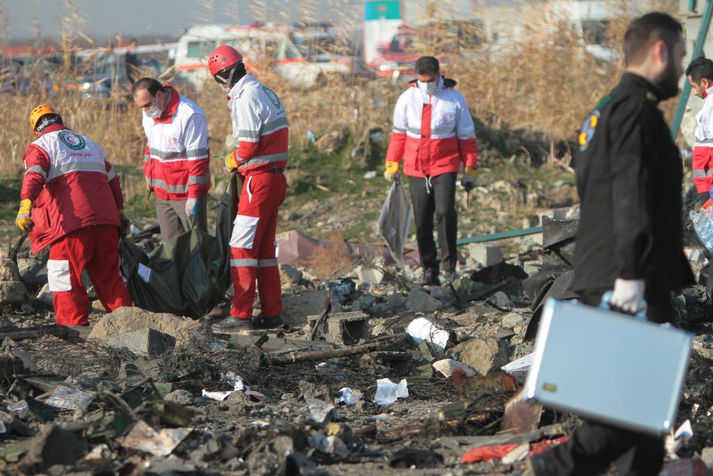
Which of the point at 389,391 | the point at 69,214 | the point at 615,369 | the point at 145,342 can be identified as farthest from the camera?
the point at 69,214

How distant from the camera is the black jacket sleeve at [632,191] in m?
3.50

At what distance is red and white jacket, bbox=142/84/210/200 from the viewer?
7891 mm

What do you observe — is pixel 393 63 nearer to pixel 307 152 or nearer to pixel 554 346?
pixel 307 152

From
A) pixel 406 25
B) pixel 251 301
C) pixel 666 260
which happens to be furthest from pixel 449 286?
pixel 406 25

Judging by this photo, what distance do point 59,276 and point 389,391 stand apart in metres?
2.75

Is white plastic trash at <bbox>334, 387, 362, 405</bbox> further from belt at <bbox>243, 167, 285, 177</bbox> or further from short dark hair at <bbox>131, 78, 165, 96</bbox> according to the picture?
short dark hair at <bbox>131, 78, 165, 96</bbox>

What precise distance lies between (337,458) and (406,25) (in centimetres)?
1331

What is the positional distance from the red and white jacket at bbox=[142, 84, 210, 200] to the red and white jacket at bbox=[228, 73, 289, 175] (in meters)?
0.60

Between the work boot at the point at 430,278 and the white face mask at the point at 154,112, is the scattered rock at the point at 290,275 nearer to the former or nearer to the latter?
the work boot at the point at 430,278

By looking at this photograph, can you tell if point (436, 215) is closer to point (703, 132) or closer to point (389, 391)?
point (703, 132)

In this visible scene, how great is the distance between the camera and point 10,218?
41.5 feet

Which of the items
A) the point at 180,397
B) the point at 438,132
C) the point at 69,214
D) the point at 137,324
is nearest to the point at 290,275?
the point at 438,132

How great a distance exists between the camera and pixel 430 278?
30.9 ft

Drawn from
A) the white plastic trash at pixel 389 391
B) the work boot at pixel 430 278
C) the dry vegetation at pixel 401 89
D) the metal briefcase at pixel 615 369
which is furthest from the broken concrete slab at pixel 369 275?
the metal briefcase at pixel 615 369
